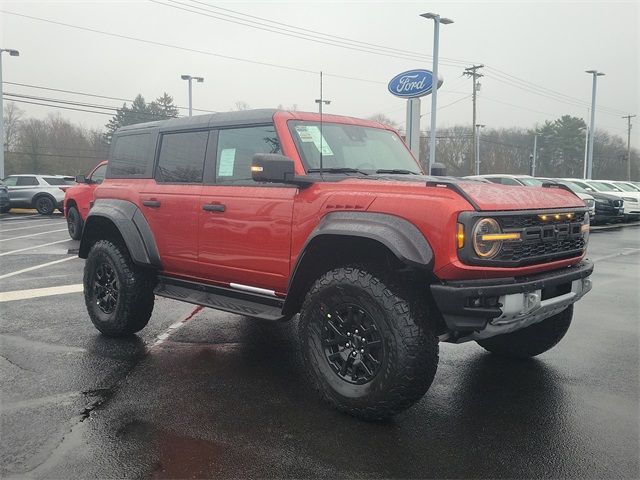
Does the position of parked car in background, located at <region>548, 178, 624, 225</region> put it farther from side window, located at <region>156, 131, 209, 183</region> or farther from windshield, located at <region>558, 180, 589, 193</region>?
side window, located at <region>156, 131, 209, 183</region>

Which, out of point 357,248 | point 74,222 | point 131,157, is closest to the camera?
point 357,248

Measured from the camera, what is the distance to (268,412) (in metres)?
3.51

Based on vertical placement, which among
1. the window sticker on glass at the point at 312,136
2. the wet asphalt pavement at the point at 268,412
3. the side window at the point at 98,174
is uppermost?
the window sticker on glass at the point at 312,136

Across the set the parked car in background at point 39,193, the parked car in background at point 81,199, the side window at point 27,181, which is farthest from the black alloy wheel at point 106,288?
the side window at point 27,181

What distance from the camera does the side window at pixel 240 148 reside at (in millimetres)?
4238

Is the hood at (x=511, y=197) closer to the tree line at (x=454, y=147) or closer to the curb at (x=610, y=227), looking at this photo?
the curb at (x=610, y=227)

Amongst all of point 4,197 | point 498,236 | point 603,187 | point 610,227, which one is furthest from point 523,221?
point 4,197

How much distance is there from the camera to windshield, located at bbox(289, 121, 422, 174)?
162 inches

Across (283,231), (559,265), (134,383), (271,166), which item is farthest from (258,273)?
(559,265)

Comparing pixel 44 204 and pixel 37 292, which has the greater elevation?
pixel 44 204

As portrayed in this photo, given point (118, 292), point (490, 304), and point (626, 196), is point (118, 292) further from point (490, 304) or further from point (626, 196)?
point (626, 196)

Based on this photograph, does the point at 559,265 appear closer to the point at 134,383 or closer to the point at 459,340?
the point at 459,340

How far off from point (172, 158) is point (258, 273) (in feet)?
5.30

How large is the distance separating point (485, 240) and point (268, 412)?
1.76 metres
